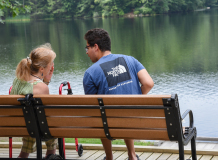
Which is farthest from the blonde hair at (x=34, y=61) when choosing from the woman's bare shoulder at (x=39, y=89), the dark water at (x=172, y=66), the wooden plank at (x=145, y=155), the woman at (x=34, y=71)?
the dark water at (x=172, y=66)

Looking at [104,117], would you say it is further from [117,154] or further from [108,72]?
[117,154]

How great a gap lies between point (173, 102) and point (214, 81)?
11.9m

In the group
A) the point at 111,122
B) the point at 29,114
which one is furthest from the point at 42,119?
the point at 111,122

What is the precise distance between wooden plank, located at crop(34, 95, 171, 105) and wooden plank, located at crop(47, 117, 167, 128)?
→ 15 cm

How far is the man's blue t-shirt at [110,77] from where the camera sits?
3.29 meters

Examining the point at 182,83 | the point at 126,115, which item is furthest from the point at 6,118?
the point at 182,83

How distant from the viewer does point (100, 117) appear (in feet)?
9.45

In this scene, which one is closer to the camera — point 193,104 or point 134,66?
Result: point 134,66

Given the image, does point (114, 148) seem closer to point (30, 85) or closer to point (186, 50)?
point (30, 85)

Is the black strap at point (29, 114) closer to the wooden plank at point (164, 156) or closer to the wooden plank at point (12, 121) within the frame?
the wooden plank at point (12, 121)

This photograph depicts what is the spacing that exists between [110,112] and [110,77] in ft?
1.77

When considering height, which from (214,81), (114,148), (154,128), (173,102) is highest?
(173,102)

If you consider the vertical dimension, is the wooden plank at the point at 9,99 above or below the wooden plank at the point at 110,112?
above

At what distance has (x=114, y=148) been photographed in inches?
159
